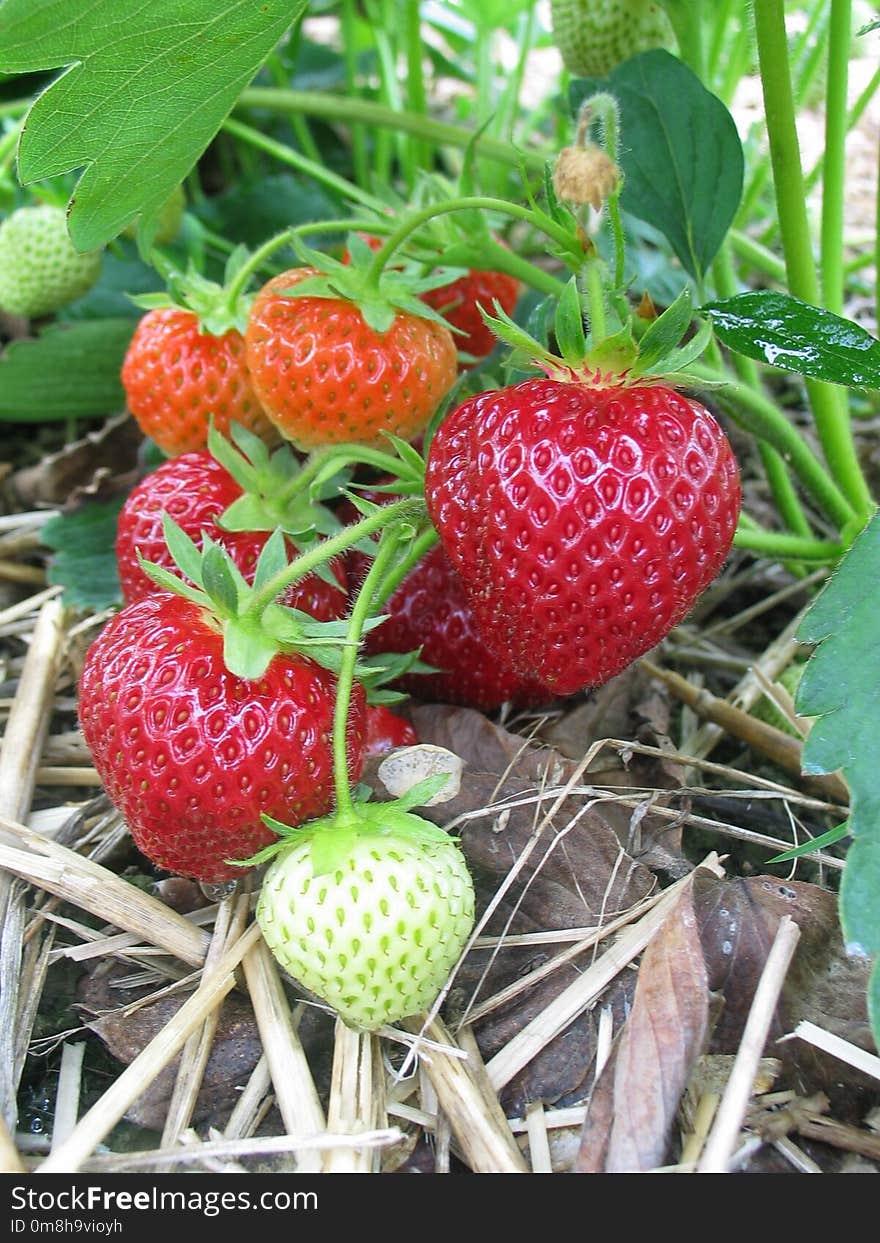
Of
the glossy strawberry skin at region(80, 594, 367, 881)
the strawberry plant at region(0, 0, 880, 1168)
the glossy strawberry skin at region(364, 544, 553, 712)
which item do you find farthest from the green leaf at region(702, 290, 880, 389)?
the glossy strawberry skin at region(80, 594, 367, 881)

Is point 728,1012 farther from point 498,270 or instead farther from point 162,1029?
point 498,270

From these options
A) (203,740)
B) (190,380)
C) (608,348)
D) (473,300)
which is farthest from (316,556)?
(473,300)

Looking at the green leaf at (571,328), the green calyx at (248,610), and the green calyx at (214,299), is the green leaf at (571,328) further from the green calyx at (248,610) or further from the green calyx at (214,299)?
the green calyx at (214,299)

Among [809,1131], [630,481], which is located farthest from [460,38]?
[809,1131]

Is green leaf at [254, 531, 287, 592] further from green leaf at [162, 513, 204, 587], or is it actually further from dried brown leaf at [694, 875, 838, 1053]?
dried brown leaf at [694, 875, 838, 1053]

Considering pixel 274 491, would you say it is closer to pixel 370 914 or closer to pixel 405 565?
pixel 405 565

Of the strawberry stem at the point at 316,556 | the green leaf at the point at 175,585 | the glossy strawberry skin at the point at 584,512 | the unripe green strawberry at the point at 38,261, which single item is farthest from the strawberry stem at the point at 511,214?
the unripe green strawberry at the point at 38,261
